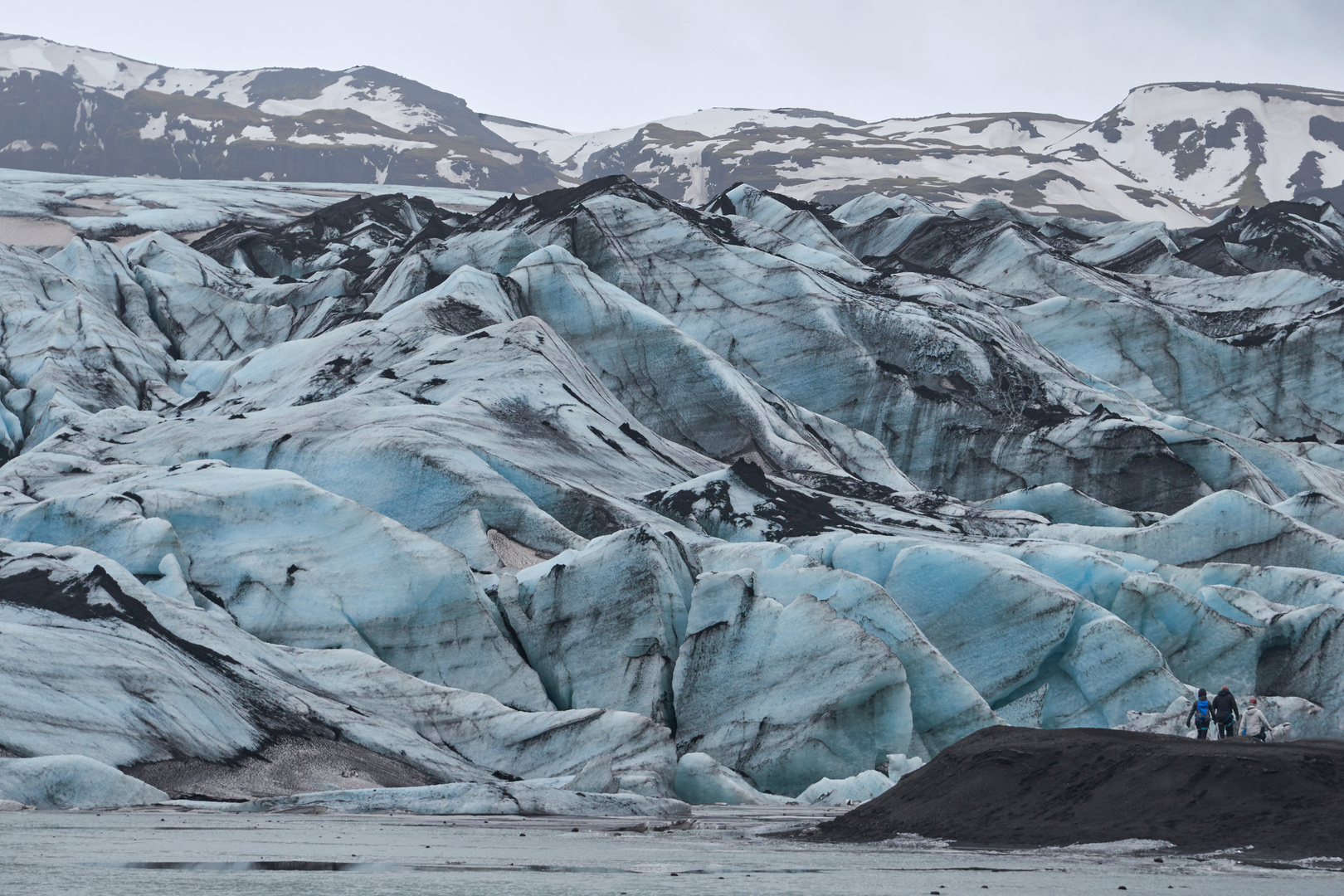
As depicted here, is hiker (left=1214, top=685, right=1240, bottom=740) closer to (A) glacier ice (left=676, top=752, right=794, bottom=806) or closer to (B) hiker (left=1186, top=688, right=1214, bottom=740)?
(B) hiker (left=1186, top=688, right=1214, bottom=740)

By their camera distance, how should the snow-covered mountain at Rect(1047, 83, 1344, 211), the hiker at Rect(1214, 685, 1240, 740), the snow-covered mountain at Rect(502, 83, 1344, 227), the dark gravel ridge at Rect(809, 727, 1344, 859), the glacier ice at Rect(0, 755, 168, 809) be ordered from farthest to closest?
the snow-covered mountain at Rect(1047, 83, 1344, 211)
the snow-covered mountain at Rect(502, 83, 1344, 227)
the hiker at Rect(1214, 685, 1240, 740)
the glacier ice at Rect(0, 755, 168, 809)
the dark gravel ridge at Rect(809, 727, 1344, 859)

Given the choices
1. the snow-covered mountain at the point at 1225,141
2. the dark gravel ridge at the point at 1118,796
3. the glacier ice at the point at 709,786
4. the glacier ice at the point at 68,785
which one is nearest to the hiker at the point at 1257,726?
the dark gravel ridge at the point at 1118,796

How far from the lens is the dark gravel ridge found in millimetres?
12836

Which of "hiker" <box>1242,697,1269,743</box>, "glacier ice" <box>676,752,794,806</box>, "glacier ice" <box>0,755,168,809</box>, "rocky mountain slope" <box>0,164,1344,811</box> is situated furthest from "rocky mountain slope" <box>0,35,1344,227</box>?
"glacier ice" <box>0,755,168,809</box>

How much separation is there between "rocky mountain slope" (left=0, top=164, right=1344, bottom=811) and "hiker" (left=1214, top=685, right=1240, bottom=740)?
5.33m

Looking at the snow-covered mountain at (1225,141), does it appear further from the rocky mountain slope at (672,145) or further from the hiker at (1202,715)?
the hiker at (1202,715)

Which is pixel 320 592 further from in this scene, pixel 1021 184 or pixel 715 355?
pixel 1021 184

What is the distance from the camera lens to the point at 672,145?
17312 centimetres

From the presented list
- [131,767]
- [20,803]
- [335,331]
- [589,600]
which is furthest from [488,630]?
[335,331]

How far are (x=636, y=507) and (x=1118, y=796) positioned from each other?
734 inches

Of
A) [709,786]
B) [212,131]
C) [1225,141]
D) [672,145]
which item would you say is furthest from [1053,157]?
[709,786]

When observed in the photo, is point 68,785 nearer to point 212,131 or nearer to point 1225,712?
point 1225,712

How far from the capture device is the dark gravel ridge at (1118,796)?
12.8 m

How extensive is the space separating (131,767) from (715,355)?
2648 centimetres
